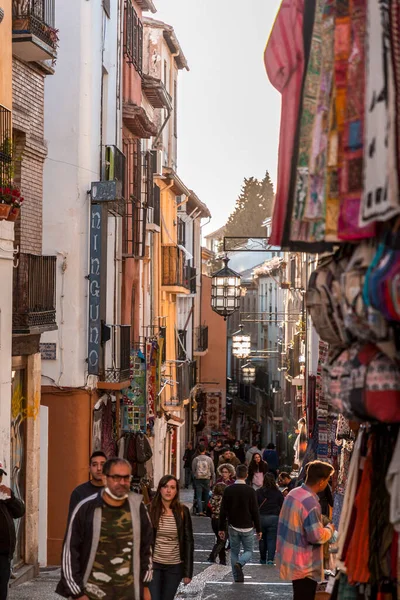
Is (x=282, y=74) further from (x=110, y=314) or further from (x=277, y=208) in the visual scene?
(x=110, y=314)

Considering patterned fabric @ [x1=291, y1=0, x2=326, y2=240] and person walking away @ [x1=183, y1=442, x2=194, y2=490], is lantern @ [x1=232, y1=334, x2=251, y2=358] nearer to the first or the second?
person walking away @ [x1=183, y1=442, x2=194, y2=490]

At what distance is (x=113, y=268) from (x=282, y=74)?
66.5 feet

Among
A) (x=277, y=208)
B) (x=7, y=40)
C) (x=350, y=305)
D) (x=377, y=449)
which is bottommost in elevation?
(x=377, y=449)

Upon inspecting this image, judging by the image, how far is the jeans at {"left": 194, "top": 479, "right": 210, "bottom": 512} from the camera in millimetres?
29141

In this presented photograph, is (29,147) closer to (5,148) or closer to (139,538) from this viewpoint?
(5,148)

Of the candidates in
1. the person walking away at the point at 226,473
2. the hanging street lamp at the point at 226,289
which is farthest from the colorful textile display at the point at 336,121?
the hanging street lamp at the point at 226,289

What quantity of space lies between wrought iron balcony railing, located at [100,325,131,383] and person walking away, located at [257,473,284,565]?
549 centimetres

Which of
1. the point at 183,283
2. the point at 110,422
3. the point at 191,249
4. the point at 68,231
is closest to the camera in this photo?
the point at 68,231

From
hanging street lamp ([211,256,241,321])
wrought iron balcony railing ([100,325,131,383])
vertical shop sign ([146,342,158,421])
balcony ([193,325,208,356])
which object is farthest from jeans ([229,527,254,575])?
balcony ([193,325,208,356])

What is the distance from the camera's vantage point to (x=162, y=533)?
36.5 ft

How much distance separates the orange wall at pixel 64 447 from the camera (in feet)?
70.2

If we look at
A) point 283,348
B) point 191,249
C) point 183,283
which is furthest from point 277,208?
point 283,348

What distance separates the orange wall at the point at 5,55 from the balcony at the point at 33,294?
2452mm

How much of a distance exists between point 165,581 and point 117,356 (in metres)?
13.0
